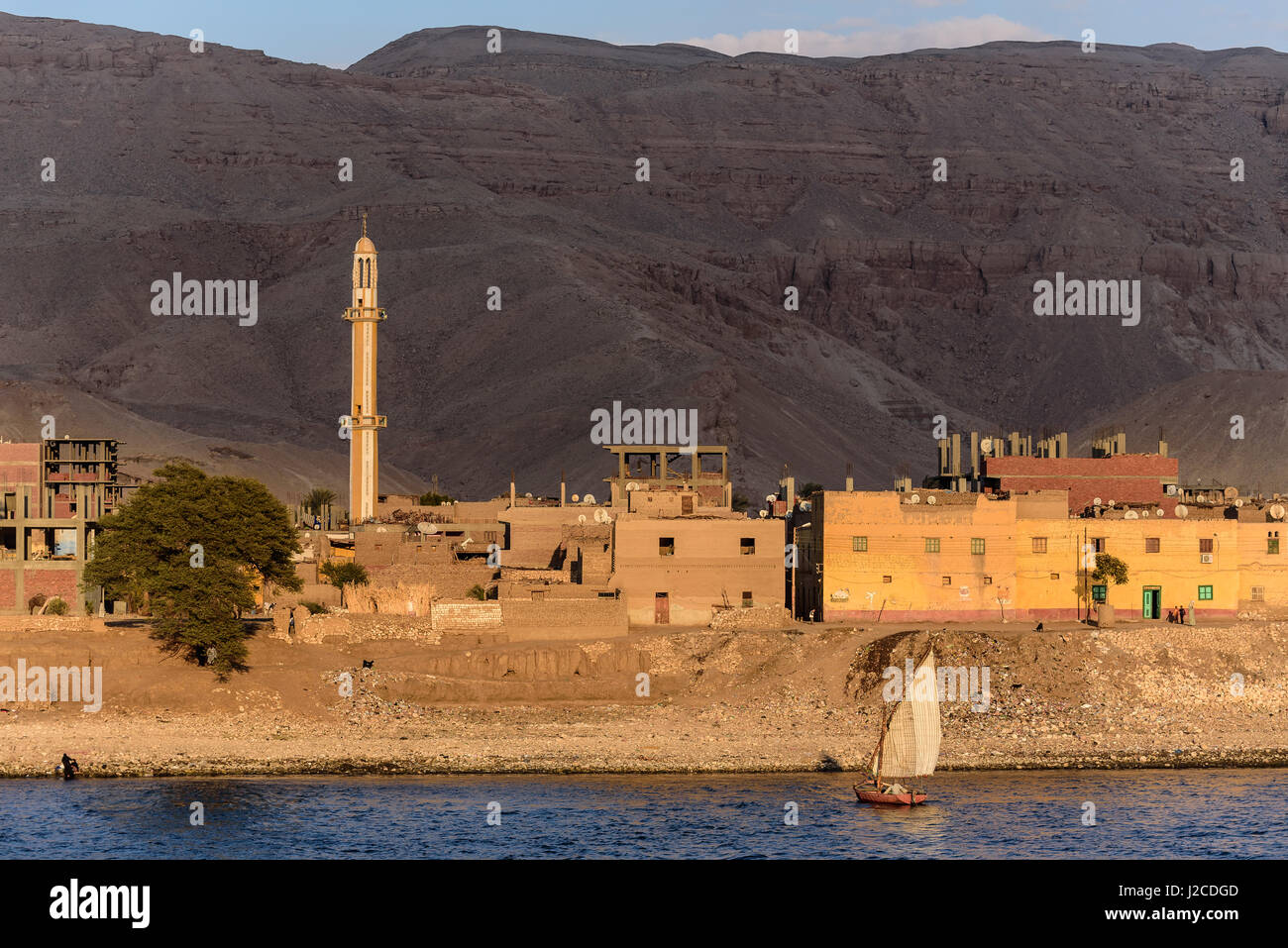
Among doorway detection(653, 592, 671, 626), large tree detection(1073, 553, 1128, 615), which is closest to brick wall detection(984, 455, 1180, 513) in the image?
large tree detection(1073, 553, 1128, 615)

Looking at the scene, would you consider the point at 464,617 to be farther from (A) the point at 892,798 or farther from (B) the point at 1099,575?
(B) the point at 1099,575

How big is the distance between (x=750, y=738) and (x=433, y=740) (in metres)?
9.07

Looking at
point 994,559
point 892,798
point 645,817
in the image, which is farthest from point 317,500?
point 892,798

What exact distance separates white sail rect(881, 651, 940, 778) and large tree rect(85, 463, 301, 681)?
72.5ft

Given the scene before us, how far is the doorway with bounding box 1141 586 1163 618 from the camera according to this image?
235ft

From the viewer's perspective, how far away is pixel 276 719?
192 ft

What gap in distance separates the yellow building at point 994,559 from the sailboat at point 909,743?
19.4 meters

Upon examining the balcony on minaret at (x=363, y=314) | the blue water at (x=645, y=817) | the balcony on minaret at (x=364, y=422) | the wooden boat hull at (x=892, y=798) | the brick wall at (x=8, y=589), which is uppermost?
the balcony on minaret at (x=363, y=314)

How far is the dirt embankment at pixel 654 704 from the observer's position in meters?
55.5

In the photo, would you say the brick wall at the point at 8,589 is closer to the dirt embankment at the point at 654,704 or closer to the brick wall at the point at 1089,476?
the dirt embankment at the point at 654,704

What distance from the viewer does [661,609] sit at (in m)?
69.6

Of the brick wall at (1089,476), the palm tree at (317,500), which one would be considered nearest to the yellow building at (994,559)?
the brick wall at (1089,476)
